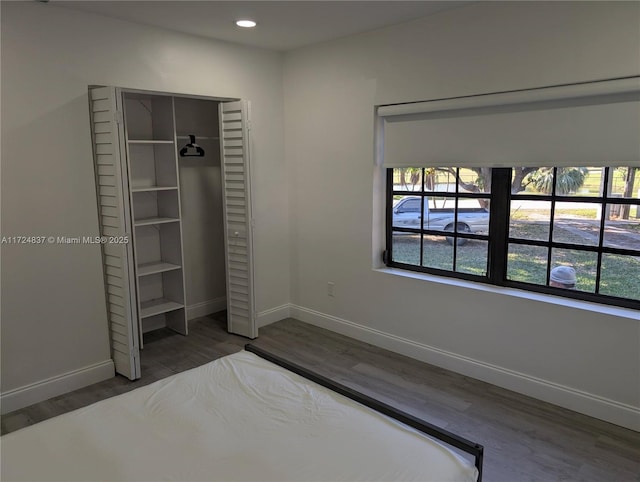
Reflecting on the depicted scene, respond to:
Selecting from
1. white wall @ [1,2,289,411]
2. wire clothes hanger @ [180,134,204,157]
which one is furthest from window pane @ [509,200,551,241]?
wire clothes hanger @ [180,134,204,157]

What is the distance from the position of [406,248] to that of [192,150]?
7.19ft

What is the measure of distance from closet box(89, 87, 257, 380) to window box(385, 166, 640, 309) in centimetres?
137

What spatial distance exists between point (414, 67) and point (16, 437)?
3.25 m

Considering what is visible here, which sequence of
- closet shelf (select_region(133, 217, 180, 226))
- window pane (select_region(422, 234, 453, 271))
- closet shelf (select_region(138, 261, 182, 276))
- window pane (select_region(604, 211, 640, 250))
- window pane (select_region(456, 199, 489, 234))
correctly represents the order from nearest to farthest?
1. window pane (select_region(604, 211, 640, 250))
2. window pane (select_region(456, 199, 489, 234))
3. window pane (select_region(422, 234, 453, 271))
4. closet shelf (select_region(133, 217, 180, 226))
5. closet shelf (select_region(138, 261, 182, 276))

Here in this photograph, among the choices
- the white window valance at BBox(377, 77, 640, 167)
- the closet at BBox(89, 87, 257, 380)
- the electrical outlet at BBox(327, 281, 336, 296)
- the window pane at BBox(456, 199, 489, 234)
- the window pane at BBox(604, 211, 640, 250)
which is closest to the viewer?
the white window valance at BBox(377, 77, 640, 167)

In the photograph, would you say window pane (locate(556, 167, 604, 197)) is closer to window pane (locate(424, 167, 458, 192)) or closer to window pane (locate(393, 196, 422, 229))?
window pane (locate(424, 167, 458, 192))

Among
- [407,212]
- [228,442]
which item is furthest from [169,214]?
[228,442]

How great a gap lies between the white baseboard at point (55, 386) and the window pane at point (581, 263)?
3.28 meters

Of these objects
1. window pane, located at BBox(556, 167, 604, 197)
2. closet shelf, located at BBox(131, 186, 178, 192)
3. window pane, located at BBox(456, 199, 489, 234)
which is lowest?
window pane, located at BBox(456, 199, 489, 234)

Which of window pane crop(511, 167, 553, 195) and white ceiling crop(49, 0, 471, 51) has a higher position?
white ceiling crop(49, 0, 471, 51)

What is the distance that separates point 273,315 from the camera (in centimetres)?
466

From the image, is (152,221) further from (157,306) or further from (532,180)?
(532,180)

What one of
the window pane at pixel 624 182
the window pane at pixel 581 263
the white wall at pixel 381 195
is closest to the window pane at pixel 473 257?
the white wall at pixel 381 195

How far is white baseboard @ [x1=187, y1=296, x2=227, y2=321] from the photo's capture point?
4750mm
